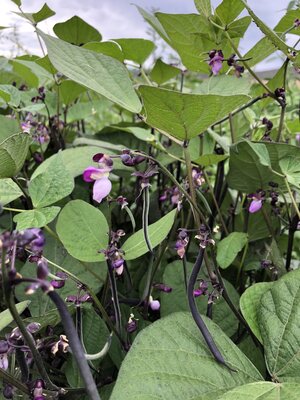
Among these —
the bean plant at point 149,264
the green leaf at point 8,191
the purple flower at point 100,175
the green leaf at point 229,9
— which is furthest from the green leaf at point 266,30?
the green leaf at point 8,191

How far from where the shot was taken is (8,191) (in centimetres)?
56

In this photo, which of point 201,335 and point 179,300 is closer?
point 201,335

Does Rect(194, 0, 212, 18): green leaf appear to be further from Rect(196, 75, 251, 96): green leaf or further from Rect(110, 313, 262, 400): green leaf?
Rect(110, 313, 262, 400): green leaf

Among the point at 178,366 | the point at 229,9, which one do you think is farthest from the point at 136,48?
the point at 178,366

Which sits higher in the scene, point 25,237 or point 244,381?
point 25,237

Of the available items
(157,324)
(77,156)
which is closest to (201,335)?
(157,324)

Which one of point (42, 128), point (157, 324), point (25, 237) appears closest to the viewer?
point (25, 237)

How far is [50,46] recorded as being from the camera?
464 mm

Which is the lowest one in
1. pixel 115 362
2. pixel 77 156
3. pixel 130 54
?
pixel 115 362

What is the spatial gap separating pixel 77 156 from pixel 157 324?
34 centimetres

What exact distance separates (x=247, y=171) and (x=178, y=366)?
0.34 meters

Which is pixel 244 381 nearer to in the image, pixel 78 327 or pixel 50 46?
pixel 78 327

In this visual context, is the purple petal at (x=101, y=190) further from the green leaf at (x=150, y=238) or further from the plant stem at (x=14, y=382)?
the plant stem at (x=14, y=382)

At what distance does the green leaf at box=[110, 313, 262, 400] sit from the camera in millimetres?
401
